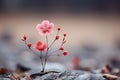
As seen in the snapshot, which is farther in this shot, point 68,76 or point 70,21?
point 70,21

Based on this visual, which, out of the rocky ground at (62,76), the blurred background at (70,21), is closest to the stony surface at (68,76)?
the rocky ground at (62,76)

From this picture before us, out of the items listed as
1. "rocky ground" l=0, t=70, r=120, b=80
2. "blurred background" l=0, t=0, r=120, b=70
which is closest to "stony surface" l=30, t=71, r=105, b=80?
"rocky ground" l=0, t=70, r=120, b=80

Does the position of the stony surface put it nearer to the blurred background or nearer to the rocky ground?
the rocky ground

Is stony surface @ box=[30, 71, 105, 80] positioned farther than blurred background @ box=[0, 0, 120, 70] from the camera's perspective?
No

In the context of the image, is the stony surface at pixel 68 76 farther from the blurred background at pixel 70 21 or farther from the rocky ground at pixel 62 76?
the blurred background at pixel 70 21

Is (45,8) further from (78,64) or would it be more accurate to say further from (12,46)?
(78,64)

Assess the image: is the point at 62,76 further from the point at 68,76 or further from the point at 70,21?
the point at 70,21

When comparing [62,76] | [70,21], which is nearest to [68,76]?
[62,76]

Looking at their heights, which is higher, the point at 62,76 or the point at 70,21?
the point at 70,21

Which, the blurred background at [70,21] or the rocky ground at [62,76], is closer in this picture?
the rocky ground at [62,76]

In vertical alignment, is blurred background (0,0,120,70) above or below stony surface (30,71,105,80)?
above

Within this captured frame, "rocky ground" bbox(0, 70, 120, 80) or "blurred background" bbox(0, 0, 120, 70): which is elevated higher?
"blurred background" bbox(0, 0, 120, 70)

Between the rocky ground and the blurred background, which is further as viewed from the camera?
the blurred background
